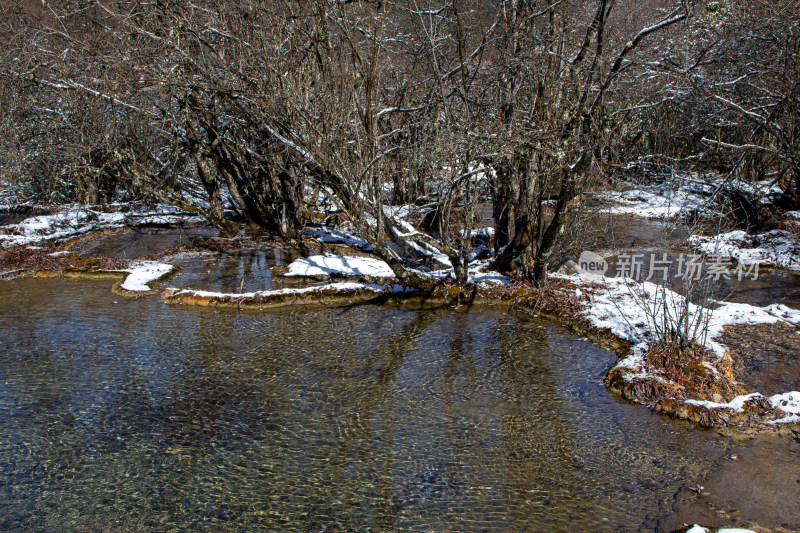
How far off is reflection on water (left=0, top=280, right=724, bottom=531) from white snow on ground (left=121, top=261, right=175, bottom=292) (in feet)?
6.49

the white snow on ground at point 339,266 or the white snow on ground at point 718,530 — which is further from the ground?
the white snow on ground at point 339,266

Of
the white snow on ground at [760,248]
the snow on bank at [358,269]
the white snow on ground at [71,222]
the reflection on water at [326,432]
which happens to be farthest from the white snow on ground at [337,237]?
the white snow on ground at [760,248]

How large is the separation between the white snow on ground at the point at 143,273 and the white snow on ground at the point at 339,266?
8.86 ft

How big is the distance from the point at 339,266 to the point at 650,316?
6.46 meters

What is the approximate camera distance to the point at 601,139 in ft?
27.3

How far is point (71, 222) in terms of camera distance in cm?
1697

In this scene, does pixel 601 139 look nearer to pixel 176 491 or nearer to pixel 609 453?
pixel 609 453

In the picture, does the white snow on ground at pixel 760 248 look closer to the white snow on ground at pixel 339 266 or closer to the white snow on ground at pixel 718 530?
the white snow on ground at pixel 339 266

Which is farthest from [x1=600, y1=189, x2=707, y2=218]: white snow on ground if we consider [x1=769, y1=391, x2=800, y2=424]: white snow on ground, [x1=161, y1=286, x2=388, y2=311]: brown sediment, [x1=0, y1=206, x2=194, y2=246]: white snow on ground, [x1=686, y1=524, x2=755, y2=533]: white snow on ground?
[x1=0, y1=206, x2=194, y2=246]: white snow on ground

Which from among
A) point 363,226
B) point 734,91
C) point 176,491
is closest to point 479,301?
point 363,226

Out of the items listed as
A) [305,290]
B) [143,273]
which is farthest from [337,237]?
[143,273]

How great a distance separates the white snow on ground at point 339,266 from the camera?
11734mm

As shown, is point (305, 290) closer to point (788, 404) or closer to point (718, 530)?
point (788, 404)

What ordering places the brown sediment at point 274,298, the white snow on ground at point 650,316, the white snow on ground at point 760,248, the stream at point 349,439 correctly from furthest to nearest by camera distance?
the white snow on ground at point 760,248
the brown sediment at point 274,298
the white snow on ground at point 650,316
the stream at point 349,439
